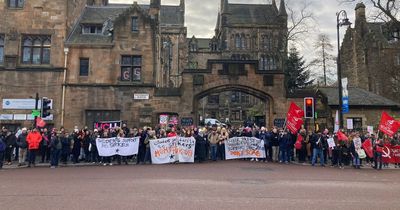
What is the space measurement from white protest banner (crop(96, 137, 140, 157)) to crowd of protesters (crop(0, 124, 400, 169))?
0.30m

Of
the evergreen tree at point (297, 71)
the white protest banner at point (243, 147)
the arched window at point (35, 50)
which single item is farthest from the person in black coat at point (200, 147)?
the evergreen tree at point (297, 71)

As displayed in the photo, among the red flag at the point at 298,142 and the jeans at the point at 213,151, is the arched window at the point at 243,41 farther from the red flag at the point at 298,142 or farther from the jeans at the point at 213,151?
the jeans at the point at 213,151

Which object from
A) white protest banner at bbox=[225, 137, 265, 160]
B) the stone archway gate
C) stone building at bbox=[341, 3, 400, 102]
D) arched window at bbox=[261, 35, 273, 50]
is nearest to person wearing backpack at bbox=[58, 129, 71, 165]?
white protest banner at bbox=[225, 137, 265, 160]

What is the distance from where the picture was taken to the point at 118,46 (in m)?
27.9

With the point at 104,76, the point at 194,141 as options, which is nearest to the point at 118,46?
the point at 104,76

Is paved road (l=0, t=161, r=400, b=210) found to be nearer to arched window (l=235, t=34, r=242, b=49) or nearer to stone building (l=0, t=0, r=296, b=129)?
stone building (l=0, t=0, r=296, b=129)

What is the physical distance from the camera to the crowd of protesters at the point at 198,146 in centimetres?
1894

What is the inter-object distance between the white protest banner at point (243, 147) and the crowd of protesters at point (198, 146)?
0.33 metres

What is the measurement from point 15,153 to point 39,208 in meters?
15.2

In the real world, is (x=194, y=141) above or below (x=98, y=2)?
below

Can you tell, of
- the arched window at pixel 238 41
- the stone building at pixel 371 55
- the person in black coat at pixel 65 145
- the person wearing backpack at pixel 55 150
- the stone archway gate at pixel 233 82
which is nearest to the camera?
the person wearing backpack at pixel 55 150

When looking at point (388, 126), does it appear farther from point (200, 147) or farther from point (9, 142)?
point (9, 142)

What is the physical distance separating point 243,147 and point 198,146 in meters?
2.68

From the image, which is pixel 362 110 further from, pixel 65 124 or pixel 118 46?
pixel 65 124
